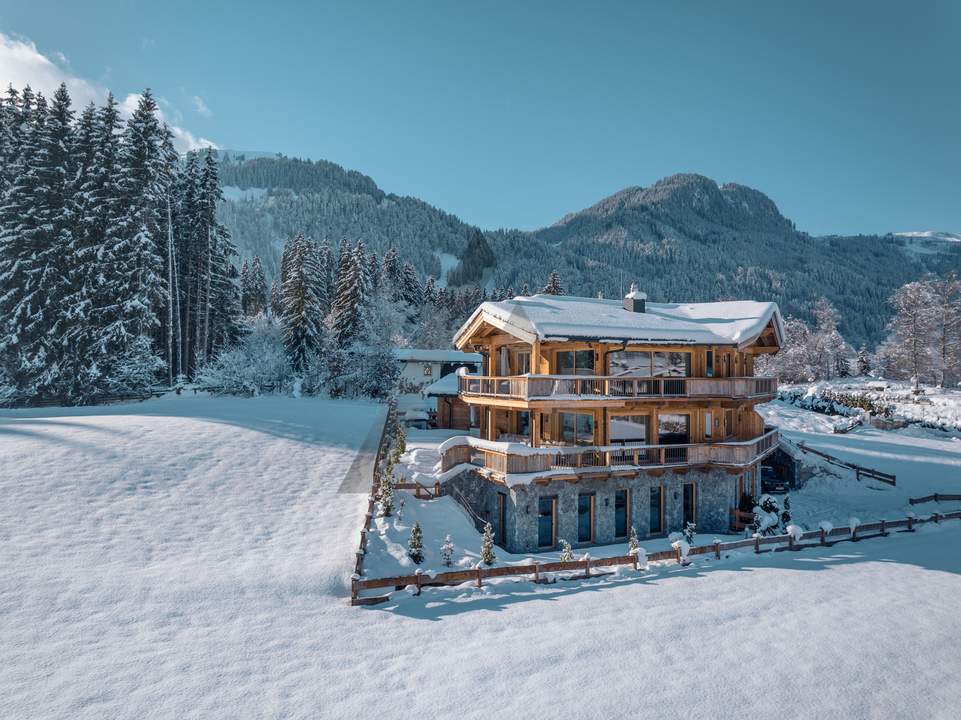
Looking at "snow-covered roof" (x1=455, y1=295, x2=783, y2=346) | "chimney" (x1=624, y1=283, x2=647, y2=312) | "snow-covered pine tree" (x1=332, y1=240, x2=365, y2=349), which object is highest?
"snow-covered pine tree" (x1=332, y1=240, x2=365, y2=349)

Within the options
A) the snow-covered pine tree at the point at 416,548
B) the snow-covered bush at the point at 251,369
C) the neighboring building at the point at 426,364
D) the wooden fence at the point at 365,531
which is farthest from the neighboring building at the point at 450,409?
the snow-covered pine tree at the point at 416,548

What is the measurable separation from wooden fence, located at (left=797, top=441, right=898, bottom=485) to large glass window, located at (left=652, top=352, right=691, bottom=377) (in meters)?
15.2

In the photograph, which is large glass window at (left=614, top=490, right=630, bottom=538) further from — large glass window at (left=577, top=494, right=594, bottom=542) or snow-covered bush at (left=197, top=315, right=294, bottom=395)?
snow-covered bush at (left=197, top=315, right=294, bottom=395)

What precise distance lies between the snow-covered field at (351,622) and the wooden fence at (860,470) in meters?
10.4

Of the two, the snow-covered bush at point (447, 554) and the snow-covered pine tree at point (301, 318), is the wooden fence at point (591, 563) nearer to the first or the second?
the snow-covered bush at point (447, 554)

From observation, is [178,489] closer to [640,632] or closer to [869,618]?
[640,632]

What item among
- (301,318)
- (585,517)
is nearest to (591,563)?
(585,517)

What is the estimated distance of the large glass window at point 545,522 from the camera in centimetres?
1916

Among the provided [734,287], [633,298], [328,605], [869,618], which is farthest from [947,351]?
[734,287]

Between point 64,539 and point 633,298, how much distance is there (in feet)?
74.7

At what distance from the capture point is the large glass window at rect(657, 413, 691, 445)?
23531mm

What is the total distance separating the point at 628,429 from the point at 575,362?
13.3 feet

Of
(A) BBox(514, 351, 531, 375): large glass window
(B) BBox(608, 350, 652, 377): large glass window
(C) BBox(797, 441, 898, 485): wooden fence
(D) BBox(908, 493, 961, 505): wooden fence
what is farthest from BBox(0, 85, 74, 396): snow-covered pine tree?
(D) BBox(908, 493, 961, 505): wooden fence

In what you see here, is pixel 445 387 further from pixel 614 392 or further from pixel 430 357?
pixel 614 392
